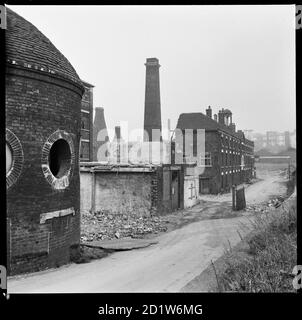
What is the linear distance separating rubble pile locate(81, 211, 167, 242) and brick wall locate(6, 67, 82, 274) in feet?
15.3

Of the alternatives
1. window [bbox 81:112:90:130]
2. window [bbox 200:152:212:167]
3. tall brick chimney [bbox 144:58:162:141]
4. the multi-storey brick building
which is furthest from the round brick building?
window [bbox 200:152:212:167]

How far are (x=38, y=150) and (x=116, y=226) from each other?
28.9ft

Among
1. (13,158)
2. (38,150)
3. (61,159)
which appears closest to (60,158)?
(61,159)

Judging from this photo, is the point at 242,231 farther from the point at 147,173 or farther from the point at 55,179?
the point at 55,179

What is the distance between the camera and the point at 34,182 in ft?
25.4

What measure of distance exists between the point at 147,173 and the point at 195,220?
3.79 metres

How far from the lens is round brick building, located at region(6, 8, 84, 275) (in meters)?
7.38

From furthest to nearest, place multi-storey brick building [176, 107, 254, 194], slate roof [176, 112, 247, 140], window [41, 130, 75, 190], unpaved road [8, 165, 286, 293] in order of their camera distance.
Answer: slate roof [176, 112, 247, 140], multi-storey brick building [176, 107, 254, 194], window [41, 130, 75, 190], unpaved road [8, 165, 286, 293]

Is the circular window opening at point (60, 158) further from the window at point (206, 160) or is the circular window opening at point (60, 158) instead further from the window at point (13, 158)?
the window at point (206, 160)

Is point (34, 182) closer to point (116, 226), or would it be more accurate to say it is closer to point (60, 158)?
point (60, 158)

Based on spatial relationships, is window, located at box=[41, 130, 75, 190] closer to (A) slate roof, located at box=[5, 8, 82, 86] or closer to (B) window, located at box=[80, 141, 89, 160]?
(A) slate roof, located at box=[5, 8, 82, 86]

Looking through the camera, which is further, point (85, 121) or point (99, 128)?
point (99, 128)
